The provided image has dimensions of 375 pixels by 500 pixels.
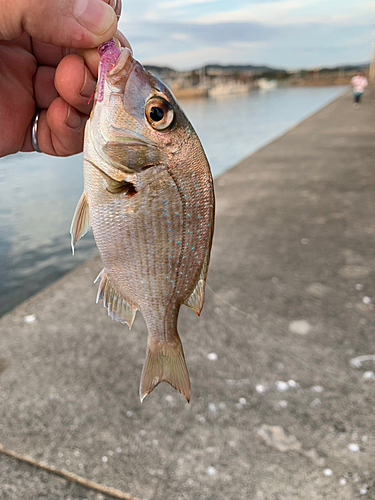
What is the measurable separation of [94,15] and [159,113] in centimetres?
38

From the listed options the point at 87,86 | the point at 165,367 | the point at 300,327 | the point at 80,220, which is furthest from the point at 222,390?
the point at 87,86

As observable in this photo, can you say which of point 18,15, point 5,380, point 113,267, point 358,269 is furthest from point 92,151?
point 358,269

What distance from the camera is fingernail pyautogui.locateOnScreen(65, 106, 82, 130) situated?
1.68 metres

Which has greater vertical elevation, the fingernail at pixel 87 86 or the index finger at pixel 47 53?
the index finger at pixel 47 53

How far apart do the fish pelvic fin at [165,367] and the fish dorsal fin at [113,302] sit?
0.13 metres

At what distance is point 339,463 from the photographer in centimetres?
231

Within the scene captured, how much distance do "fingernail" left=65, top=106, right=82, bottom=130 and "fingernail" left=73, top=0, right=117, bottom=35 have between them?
1.38ft

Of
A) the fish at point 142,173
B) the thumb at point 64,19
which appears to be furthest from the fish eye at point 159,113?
the thumb at point 64,19

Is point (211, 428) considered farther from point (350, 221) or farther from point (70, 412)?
point (350, 221)

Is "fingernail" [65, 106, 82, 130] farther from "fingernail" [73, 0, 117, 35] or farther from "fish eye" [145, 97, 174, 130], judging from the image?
"fish eye" [145, 97, 174, 130]

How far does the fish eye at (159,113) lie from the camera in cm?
127

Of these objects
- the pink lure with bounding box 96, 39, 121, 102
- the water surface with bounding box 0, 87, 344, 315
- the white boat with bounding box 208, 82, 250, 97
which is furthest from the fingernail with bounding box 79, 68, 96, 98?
the white boat with bounding box 208, 82, 250, 97

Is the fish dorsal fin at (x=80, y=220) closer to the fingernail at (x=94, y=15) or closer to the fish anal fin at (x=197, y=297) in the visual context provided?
the fish anal fin at (x=197, y=297)

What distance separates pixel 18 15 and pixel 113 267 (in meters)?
0.91
